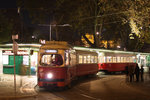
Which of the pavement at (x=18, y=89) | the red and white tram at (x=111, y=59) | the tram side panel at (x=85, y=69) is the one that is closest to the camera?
the pavement at (x=18, y=89)

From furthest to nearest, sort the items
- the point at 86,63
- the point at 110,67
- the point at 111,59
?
the point at 111,59 < the point at 110,67 < the point at 86,63

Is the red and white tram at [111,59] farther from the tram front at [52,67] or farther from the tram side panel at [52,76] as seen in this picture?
the tram side panel at [52,76]

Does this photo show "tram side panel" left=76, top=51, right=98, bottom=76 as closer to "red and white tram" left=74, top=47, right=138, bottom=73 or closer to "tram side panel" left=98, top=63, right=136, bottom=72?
"red and white tram" left=74, top=47, right=138, bottom=73

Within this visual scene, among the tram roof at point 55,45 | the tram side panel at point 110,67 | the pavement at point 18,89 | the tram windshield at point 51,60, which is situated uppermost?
the tram roof at point 55,45

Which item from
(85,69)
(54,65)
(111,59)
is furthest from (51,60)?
(111,59)

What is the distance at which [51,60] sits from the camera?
1675 centimetres

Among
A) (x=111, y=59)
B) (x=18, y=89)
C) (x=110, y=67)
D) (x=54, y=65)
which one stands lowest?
(x=18, y=89)

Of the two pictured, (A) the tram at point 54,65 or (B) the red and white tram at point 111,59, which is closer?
(A) the tram at point 54,65

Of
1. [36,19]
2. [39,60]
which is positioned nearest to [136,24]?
[39,60]

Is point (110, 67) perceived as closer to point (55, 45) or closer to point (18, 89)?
point (55, 45)

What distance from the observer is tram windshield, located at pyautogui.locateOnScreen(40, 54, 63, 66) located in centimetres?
1654

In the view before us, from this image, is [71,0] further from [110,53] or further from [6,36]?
[6,36]

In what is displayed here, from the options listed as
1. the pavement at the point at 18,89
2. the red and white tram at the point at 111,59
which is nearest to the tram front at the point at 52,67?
the pavement at the point at 18,89

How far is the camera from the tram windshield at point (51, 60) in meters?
16.5
